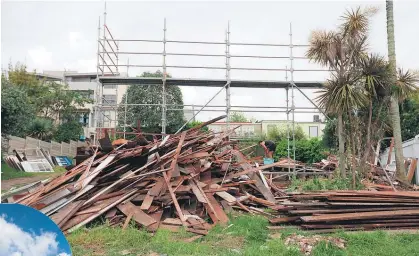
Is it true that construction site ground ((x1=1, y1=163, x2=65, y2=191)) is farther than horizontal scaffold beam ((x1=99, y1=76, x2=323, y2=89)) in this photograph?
No

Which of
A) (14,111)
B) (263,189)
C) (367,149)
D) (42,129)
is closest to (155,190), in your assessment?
(263,189)

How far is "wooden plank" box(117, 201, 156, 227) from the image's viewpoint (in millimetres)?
6008

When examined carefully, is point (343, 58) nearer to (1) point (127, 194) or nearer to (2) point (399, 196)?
(2) point (399, 196)

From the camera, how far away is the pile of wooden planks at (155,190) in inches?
244

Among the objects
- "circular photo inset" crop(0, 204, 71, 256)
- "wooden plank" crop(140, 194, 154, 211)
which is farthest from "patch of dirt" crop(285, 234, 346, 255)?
"circular photo inset" crop(0, 204, 71, 256)

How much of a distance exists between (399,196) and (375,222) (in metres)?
0.68

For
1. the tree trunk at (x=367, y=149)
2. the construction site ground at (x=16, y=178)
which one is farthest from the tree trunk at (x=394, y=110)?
the construction site ground at (x=16, y=178)

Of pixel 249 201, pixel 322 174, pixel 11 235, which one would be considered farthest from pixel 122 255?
pixel 322 174

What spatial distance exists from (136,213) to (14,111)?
1153 cm

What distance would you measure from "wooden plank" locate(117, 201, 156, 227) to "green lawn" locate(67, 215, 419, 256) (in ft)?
0.62

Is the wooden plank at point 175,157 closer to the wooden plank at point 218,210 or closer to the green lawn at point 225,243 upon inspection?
the wooden plank at point 218,210

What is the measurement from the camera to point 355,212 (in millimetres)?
5980

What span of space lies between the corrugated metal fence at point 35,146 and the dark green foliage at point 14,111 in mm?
4467

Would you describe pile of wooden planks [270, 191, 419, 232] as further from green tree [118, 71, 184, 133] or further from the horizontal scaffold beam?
green tree [118, 71, 184, 133]
